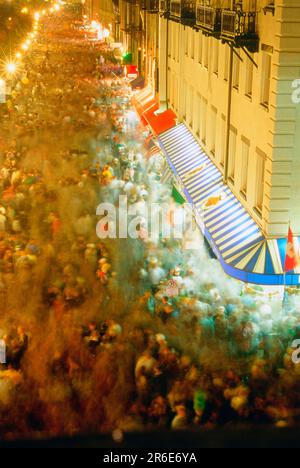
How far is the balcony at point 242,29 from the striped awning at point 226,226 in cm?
394

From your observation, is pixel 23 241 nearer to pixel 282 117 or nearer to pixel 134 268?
pixel 134 268

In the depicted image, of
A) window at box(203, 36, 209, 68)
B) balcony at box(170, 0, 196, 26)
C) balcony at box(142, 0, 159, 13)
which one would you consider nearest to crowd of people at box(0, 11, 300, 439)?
window at box(203, 36, 209, 68)

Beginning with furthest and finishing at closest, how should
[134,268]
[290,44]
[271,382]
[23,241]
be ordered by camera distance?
[23,241], [134,268], [290,44], [271,382]

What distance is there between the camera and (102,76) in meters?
55.8

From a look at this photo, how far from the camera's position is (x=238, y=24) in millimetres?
13609

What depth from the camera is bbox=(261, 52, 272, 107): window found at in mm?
13039

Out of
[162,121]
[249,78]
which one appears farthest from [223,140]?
[162,121]

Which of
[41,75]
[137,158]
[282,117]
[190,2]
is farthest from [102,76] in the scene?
[282,117]

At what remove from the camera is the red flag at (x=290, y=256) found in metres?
12.2

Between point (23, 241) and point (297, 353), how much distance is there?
30.0 ft

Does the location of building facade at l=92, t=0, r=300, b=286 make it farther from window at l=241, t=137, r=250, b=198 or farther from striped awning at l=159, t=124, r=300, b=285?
striped awning at l=159, t=124, r=300, b=285

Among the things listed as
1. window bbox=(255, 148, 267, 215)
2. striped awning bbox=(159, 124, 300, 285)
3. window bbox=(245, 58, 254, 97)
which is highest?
window bbox=(245, 58, 254, 97)

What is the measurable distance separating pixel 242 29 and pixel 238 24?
161 mm

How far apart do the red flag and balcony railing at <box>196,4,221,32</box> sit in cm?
688
